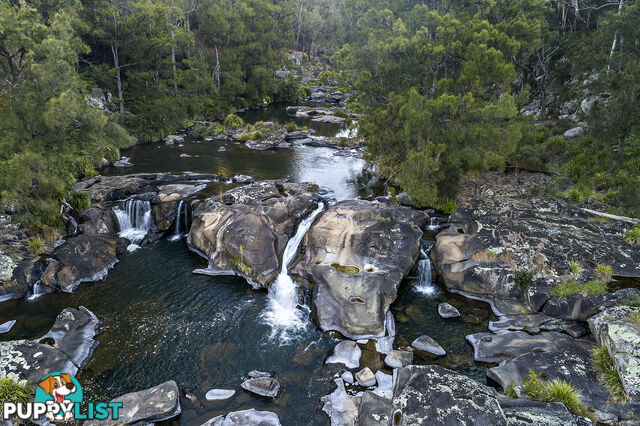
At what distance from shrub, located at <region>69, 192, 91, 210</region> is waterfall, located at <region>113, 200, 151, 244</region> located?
156 centimetres

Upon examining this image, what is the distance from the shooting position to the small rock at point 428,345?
13781mm

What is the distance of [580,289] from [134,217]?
23.9m

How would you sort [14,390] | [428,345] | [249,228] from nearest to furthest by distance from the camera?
[14,390] → [428,345] → [249,228]

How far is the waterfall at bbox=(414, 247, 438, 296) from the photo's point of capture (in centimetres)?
1758

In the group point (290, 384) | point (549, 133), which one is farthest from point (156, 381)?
point (549, 133)

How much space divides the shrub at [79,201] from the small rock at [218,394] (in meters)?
15.6

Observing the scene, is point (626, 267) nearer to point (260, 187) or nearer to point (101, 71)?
point (260, 187)

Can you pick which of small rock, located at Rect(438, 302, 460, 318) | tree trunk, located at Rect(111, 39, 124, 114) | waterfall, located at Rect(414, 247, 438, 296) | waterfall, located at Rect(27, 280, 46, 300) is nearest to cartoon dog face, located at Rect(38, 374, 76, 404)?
waterfall, located at Rect(27, 280, 46, 300)

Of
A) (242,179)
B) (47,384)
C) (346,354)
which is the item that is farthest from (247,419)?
(242,179)

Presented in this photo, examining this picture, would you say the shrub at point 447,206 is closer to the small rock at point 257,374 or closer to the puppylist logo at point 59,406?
the small rock at point 257,374

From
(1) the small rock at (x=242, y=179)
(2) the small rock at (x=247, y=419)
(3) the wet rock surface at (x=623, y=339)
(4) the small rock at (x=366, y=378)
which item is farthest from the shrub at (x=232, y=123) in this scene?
(3) the wet rock surface at (x=623, y=339)

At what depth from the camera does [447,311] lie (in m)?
15.9

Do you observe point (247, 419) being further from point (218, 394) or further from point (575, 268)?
point (575, 268)

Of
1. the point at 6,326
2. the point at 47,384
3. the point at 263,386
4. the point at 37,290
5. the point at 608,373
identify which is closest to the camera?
the point at 608,373
